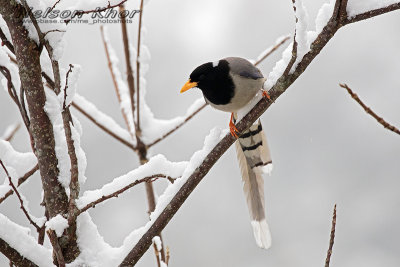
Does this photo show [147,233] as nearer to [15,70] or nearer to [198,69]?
[15,70]

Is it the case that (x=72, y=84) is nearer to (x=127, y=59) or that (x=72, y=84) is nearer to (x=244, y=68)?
(x=127, y=59)

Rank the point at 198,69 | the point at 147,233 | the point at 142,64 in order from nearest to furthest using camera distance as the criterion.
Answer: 1. the point at 147,233
2. the point at 142,64
3. the point at 198,69

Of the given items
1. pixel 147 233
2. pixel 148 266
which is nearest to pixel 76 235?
pixel 147 233

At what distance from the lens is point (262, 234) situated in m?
2.66

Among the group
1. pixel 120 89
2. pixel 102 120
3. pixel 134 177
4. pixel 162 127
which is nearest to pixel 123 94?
pixel 120 89

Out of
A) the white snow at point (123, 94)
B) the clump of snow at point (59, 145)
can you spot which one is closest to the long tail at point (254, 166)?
the white snow at point (123, 94)

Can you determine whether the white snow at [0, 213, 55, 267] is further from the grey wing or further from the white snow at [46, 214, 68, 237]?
the grey wing

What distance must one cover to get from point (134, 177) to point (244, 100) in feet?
4.63

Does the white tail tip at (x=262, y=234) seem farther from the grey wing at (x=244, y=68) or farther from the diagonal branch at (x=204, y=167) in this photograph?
the diagonal branch at (x=204, y=167)

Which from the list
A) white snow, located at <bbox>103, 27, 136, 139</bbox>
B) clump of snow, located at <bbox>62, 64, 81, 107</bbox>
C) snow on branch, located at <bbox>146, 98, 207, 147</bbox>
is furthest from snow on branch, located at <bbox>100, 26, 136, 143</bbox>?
clump of snow, located at <bbox>62, 64, 81, 107</bbox>

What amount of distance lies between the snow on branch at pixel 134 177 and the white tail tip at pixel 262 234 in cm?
95

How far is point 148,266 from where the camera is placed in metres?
9.32

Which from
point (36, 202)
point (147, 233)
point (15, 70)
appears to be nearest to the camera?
point (147, 233)

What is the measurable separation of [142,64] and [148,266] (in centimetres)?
686
